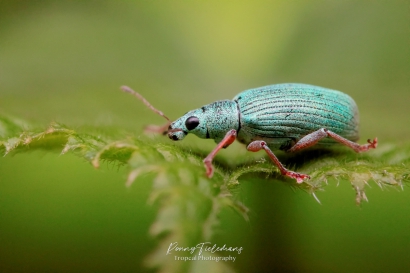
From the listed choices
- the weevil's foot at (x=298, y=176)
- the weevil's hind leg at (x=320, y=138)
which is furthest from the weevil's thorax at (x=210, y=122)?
the weevil's foot at (x=298, y=176)

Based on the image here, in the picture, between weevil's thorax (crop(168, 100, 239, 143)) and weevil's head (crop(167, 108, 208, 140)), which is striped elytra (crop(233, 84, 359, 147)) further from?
weevil's head (crop(167, 108, 208, 140))

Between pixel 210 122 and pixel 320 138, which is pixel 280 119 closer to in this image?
pixel 320 138

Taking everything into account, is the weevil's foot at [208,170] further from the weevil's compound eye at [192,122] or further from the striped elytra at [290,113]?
the striped elytra at [290,113]

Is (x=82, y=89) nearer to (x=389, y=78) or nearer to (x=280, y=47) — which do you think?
(x=280, y=47)

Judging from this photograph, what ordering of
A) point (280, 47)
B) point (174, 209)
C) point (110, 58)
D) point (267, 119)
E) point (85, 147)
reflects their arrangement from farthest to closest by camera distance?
point (280, 47) → point (110, 58) → point (267, 119) → point (85, 147) → point (174, 209)

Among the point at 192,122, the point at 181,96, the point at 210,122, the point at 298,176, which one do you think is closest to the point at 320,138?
the point at 298,176

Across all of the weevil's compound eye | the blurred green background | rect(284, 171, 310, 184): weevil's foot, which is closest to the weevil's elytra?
the weevil's compound eye

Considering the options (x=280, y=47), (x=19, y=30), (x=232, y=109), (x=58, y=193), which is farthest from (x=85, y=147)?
(x=280, y=47)
